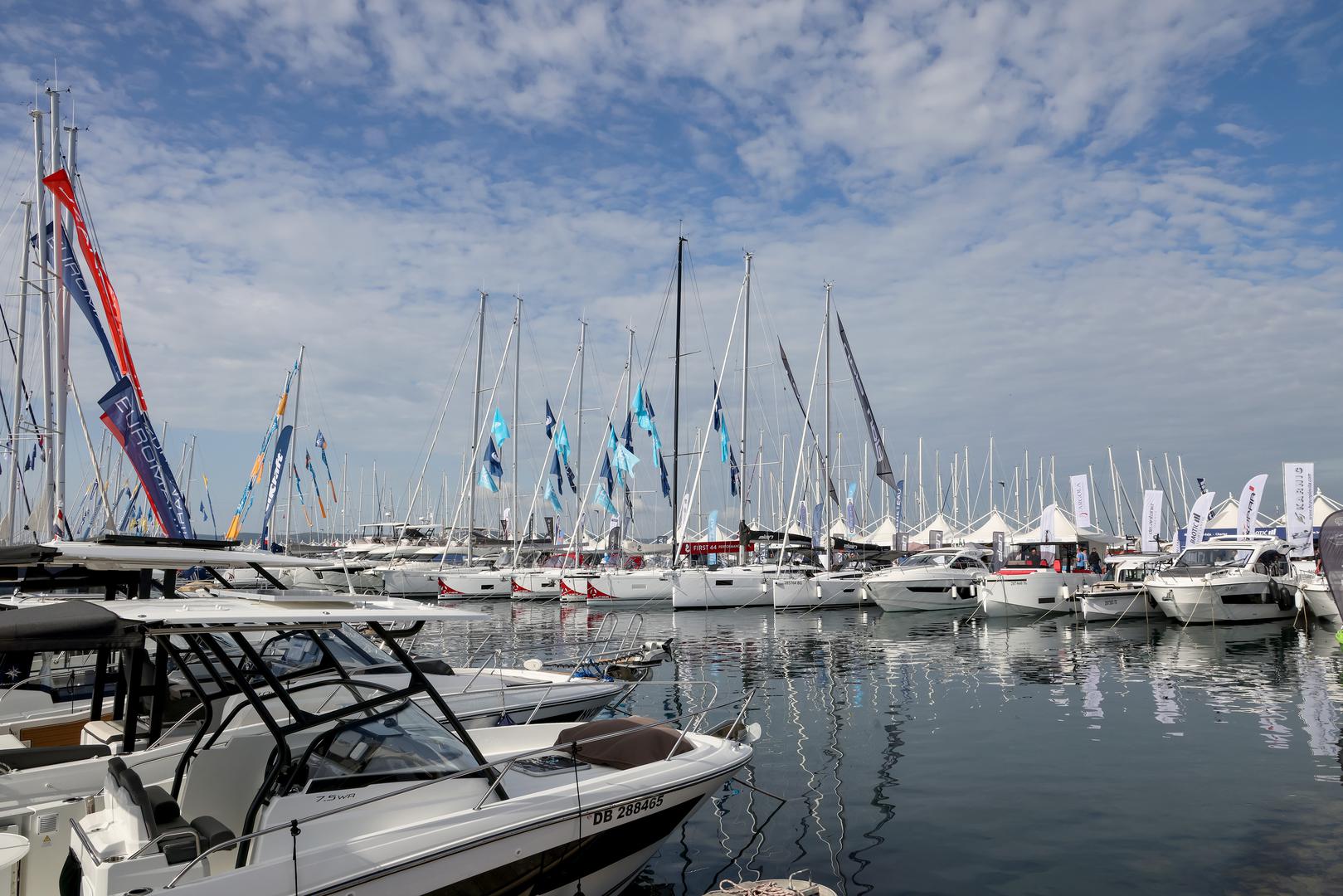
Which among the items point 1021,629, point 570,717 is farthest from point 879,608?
point 570,717

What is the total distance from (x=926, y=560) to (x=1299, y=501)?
1514 cm

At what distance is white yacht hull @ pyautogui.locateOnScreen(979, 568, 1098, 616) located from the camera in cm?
3484

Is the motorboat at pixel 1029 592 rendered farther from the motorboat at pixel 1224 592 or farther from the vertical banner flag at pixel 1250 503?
the vertical banner flag at pixel 1250 503

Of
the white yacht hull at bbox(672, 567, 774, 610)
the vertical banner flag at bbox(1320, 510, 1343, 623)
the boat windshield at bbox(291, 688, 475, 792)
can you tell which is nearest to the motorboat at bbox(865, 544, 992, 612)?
the white yacht hull at bbox(672, 567, 774, 610)

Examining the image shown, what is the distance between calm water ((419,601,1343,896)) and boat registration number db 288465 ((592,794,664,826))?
161 centimetres

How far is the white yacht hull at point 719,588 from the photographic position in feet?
129

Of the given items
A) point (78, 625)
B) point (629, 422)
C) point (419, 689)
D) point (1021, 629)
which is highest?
point (629, 422)

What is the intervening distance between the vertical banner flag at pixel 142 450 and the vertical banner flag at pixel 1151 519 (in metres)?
41.8

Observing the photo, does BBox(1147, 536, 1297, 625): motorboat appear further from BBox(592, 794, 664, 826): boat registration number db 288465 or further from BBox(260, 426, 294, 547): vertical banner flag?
BBox(260, 426, 294, 547): vertical banner flag

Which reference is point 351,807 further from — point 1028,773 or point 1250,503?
point 1250,503

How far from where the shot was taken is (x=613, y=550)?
5197cm

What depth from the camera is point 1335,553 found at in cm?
1430

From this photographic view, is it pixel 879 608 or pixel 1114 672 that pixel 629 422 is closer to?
pixel 879 608

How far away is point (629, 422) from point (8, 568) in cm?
3937
